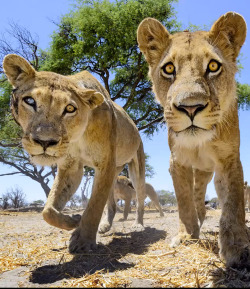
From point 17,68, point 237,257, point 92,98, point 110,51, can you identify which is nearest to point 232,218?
point 237,257

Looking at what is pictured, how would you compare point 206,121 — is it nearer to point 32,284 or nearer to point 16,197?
point 32,284

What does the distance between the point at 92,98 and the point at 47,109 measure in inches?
31.8

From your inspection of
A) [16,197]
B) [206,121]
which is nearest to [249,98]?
[16,197]

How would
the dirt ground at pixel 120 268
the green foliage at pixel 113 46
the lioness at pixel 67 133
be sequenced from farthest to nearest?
the green foliage at pixel 113 46 < the lioness at pixel 67 133 < the dirt ground at pixel 120 268

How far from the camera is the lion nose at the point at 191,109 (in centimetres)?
268

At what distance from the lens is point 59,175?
4688 mm

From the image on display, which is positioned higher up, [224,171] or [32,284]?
[224,171]

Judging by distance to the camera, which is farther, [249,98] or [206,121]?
[249,98]

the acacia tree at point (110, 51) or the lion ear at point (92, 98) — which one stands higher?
the acacia tree at point (110, 51)

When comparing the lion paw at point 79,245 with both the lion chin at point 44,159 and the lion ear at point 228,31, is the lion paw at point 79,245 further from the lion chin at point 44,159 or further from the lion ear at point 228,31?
the lion ear at point 228,31

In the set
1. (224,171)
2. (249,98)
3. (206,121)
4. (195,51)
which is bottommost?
(224,171)

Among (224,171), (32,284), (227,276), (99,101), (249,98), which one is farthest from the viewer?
(249,98)

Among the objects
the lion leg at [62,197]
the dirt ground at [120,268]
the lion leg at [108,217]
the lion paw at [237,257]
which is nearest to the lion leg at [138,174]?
the lion leg at [108,217]

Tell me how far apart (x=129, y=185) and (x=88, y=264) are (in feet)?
32.0
